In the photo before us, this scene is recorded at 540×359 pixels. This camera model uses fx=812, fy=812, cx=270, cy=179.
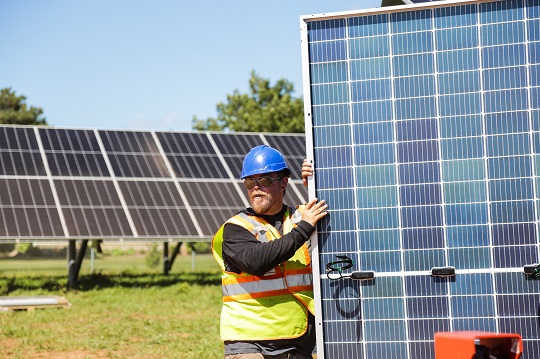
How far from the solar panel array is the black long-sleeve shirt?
508 inches

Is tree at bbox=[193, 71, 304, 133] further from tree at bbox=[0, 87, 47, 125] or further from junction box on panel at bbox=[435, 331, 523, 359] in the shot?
junction box on panel at bbox=[435, 331, 523, 359]

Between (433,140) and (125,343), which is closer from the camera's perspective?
(433,140)

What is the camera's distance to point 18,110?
7225 centimetres

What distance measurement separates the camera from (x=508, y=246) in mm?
5051

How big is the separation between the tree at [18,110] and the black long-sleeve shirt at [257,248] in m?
67.5

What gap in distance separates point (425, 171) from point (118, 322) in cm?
1027

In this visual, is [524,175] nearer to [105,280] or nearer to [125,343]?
[125,343]

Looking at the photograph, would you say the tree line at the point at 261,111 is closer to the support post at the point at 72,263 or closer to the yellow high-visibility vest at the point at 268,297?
the support post at the point at 72,263

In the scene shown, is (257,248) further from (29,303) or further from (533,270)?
(29,303)

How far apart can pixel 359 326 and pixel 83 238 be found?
44.6ft

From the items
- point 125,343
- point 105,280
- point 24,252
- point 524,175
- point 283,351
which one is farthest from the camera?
point 24,252

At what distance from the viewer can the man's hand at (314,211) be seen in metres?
5.16

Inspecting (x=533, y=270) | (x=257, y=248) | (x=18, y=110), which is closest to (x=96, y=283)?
(x=257, y=248)

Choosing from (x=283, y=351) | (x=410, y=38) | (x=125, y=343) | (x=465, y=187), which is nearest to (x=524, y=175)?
(x=465, y=187)
